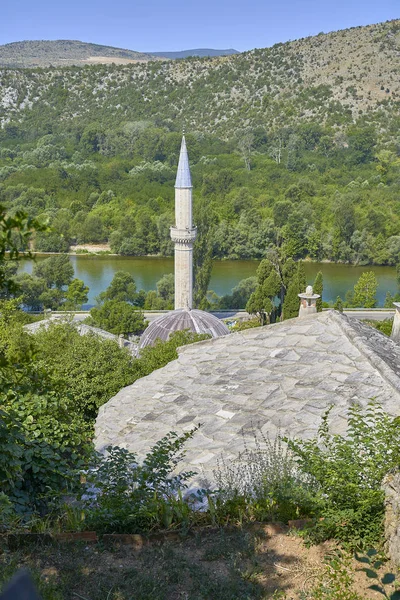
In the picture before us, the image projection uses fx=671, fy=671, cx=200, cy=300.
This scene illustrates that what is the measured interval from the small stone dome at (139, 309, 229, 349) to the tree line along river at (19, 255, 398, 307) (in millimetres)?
18841

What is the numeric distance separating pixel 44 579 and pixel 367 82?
93080 millimetres

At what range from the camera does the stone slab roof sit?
579 centimetres

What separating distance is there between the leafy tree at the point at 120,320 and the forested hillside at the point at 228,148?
8.15 metres

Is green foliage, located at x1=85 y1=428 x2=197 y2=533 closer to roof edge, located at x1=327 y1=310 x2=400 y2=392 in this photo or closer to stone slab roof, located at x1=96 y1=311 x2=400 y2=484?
stone slab roof, located at x1=96 y1=311 x2=400 y2=484

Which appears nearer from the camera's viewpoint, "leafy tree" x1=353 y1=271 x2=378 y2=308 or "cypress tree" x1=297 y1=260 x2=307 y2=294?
"cypress tree" x1=297 y1=260 x2=307 y2=294

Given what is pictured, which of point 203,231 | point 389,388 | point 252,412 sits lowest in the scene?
point 203,231

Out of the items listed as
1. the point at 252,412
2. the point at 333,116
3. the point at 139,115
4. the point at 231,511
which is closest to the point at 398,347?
the point at 252,412

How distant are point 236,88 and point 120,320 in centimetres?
7389

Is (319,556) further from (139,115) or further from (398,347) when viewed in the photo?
(139,115)

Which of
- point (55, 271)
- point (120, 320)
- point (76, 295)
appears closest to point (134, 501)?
point (120, 320)

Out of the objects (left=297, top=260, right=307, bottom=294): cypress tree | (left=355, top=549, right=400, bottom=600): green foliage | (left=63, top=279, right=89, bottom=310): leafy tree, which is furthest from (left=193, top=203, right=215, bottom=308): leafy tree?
(left=355, top=549, right=400, bottom=600): green foliage

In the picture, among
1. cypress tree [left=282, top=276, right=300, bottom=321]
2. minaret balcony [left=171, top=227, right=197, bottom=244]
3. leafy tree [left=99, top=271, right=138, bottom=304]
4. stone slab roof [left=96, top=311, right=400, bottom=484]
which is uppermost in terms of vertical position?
stone slab roof [left=96, top=311, right=400, bottom=484]

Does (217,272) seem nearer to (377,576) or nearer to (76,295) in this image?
(76,295)

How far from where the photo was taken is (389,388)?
577 cm
